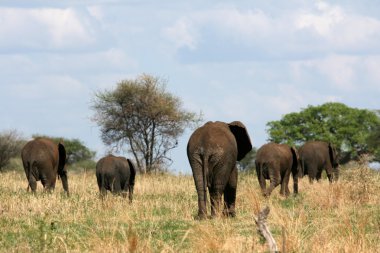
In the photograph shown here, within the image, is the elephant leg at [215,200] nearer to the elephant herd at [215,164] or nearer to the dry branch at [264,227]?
the elephant herd at [215,164]

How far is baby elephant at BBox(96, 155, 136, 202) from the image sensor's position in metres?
23.5

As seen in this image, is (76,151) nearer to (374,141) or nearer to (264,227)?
(374,141)

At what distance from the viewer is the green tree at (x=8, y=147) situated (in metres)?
55.6

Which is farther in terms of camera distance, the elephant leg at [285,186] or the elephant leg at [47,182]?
the elephant leg at [285,186]

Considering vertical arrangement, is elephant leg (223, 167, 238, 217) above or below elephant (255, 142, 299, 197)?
below

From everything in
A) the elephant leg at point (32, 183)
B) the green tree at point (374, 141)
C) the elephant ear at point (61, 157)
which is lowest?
the elephant leg at point (32, 183)

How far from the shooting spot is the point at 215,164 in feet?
53.0

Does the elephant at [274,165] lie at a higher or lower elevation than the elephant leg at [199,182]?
higher

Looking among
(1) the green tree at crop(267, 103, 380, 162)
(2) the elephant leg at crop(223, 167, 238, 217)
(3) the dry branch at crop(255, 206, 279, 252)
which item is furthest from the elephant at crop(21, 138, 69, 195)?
(1) the green tree at crop(267, 103, 380, 162)

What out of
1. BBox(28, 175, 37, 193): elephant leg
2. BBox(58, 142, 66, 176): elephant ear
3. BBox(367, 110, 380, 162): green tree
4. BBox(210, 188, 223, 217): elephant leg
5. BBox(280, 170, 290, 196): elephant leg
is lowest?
BBox(210, 188, 223, 217): elephant leg

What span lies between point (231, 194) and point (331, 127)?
55.1 metres

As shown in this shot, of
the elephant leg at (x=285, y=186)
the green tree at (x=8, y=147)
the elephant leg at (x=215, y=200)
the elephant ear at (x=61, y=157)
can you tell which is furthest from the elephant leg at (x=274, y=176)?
the green tree at (x=8, y=147)

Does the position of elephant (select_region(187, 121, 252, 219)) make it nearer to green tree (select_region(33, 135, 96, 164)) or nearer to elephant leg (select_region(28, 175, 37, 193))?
elephant leg (select_region(28, 175, 37, 193))

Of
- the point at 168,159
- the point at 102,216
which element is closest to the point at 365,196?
the point at 102,216
